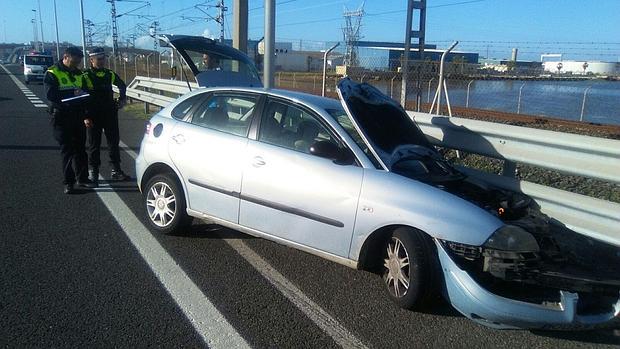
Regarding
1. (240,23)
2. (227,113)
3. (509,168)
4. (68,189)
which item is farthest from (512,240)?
(240,23)

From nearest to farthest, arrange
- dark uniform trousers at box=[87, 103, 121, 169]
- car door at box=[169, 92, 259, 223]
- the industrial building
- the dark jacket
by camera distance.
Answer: car door at box=[169, 92, 259, 223] < the dark jacket < dark uniform trousers at box=[87, 103, 121, 169] < the industrial building

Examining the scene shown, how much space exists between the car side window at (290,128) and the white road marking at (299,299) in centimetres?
104

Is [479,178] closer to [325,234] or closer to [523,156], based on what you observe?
[523,156]

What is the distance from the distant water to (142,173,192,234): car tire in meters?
13.4

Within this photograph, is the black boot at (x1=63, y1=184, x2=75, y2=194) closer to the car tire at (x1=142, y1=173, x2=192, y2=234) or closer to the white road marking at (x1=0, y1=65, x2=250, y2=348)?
the white road marking at (x1=0, y1=65, x2=250, y2=348)

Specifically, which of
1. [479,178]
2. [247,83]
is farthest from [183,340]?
[247,83]

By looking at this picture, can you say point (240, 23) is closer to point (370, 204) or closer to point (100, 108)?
point (100, 108)

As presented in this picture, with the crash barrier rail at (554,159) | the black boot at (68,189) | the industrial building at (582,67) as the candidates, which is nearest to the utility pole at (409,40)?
the crash barrier rail at (554,159)

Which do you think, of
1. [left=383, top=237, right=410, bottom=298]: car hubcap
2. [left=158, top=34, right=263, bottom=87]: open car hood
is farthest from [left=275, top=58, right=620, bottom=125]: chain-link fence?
[left=383, top=237, right=410, bottom=298]: car hubcap

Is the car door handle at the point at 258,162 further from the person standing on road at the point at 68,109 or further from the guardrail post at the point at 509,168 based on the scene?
the person standing on road at the point at 68,109

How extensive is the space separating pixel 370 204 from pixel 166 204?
232cm

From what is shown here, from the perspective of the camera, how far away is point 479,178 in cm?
508

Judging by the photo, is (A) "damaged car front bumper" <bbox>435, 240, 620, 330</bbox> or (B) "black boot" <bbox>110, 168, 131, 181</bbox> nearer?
(A) "damaged car front bumper" <bbox>435, 240, 620, 330</bbox>

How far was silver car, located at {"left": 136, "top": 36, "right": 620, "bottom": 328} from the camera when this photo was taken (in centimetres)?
341
